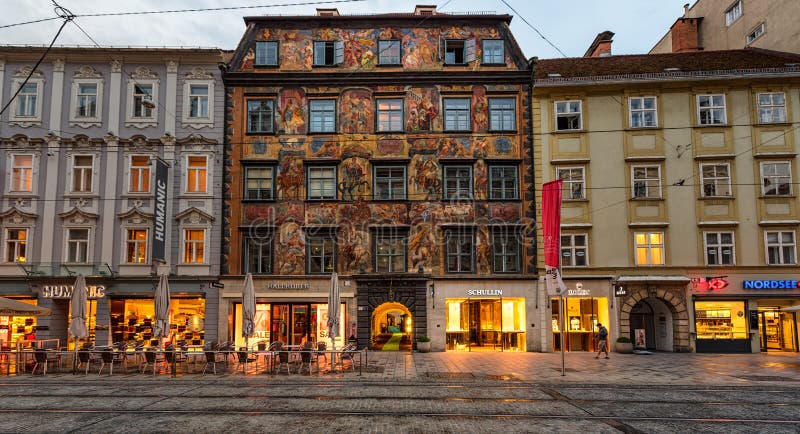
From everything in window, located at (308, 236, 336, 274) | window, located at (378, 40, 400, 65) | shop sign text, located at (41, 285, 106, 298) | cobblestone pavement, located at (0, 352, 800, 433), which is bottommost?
cobblestone pavement, located at (0, 352, 800, 433)

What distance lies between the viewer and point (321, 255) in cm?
2727

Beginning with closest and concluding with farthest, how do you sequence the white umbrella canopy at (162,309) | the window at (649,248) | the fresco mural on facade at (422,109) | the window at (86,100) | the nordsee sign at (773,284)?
the white umbrella canopy at (162,309) → the nordsee sign at (773,284) → the window at (649,248) → the window at (86,100) → the fresco mural on facade at (422,109)

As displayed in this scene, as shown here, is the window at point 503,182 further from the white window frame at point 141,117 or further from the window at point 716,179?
the white window frame at point 141,117

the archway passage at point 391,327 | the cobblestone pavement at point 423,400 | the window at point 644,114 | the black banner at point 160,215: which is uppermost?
the window at point 644,114

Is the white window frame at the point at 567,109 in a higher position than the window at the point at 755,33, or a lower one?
lower

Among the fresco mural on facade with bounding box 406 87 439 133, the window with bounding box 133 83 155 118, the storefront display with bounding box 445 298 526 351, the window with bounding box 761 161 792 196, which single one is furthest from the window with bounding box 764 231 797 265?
the window with bounding box 133 83 155 118

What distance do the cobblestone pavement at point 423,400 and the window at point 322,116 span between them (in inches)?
512

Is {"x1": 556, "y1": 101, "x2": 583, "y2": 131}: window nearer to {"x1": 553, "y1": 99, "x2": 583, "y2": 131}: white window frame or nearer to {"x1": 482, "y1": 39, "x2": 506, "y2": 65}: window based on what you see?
{"x1": 553, "y1": 99, "x2": 583, "y2": 131}: white window frame

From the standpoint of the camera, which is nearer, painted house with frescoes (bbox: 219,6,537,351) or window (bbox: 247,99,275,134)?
A: painted house with frescoes (bbox: 219,6,537,351)

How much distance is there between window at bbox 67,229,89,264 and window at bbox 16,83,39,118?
6.37 meters

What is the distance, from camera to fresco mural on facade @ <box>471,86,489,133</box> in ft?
91.2

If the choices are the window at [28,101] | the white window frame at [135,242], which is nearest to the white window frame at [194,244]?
the white window frame at [135,242]

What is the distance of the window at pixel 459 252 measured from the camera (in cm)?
2714

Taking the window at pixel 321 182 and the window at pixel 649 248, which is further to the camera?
the window at pixel 321 182
